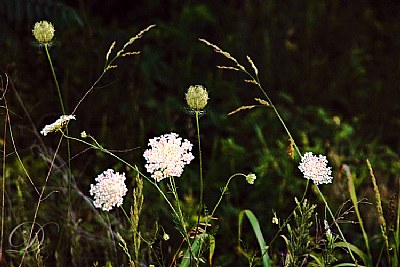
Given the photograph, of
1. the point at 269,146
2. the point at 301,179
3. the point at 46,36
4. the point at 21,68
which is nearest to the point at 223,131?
the point at 269,146

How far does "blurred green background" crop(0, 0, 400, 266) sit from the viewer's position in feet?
7.78

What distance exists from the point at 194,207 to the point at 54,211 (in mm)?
497

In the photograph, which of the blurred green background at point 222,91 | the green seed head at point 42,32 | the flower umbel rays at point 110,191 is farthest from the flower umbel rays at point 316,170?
the blurred green background at point 222,91

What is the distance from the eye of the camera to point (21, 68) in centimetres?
312

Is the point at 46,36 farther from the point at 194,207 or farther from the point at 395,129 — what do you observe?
the point at 395,129

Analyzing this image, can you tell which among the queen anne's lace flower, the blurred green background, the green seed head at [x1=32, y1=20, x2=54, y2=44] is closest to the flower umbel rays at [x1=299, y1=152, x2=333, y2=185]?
the queen anne's lace flower

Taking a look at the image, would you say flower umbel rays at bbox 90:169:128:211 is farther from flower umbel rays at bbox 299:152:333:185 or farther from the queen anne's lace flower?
flower umbel rays at bbox 299:152:333:185

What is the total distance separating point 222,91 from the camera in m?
2.97

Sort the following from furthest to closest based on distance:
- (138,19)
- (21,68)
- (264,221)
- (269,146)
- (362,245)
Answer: (138,19) < (21,68) < (269,146) < (264,221) < (362,245)

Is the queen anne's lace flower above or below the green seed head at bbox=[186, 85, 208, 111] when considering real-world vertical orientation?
below

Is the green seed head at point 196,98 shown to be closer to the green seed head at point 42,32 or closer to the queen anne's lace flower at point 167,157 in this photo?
the queen anne's lace flower at point 167,157

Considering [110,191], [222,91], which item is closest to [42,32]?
[110,191]

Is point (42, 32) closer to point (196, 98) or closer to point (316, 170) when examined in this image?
point (196, 98)

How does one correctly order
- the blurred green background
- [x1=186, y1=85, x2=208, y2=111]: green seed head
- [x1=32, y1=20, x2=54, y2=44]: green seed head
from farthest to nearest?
1. the blurred green background
2. [x1=32, y1=20, x2=54, y2=44]: green seed head
3. [x1=186, y1=85, x2=208, y2=111]: green seed head
